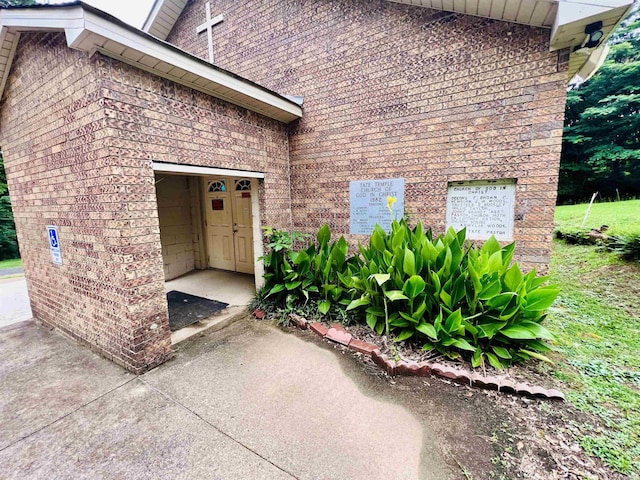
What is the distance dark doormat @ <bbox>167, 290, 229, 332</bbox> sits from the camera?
4324mm

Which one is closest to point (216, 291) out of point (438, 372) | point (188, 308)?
point (188, 308)

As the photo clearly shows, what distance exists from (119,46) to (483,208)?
4.72 m

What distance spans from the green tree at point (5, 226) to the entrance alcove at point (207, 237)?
1099 cm

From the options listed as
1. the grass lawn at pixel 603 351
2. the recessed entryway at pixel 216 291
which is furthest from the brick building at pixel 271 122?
the grass lawn at pixel 603 351

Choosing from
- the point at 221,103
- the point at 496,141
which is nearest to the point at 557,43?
the point at 496,141

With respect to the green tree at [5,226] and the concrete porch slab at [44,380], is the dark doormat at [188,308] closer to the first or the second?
the concrete porch slab at [44,380]

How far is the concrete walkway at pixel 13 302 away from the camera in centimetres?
507

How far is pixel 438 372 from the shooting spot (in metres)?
2.92

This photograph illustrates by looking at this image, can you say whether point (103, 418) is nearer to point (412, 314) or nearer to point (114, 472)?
point (114, 472)

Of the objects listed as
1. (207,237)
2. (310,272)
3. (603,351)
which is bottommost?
(603,351)

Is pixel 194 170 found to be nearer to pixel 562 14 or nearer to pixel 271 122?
pixel 271 122

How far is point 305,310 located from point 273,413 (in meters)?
1.93

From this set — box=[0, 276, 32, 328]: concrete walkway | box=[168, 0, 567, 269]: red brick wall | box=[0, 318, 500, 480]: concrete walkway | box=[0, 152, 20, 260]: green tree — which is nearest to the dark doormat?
box=[0, 318, 500, 480]: concrete walkway

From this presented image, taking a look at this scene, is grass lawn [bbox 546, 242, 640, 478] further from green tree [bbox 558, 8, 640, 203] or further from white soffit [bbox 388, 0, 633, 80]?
green tree [bbox 558, 8, 640, 203]
